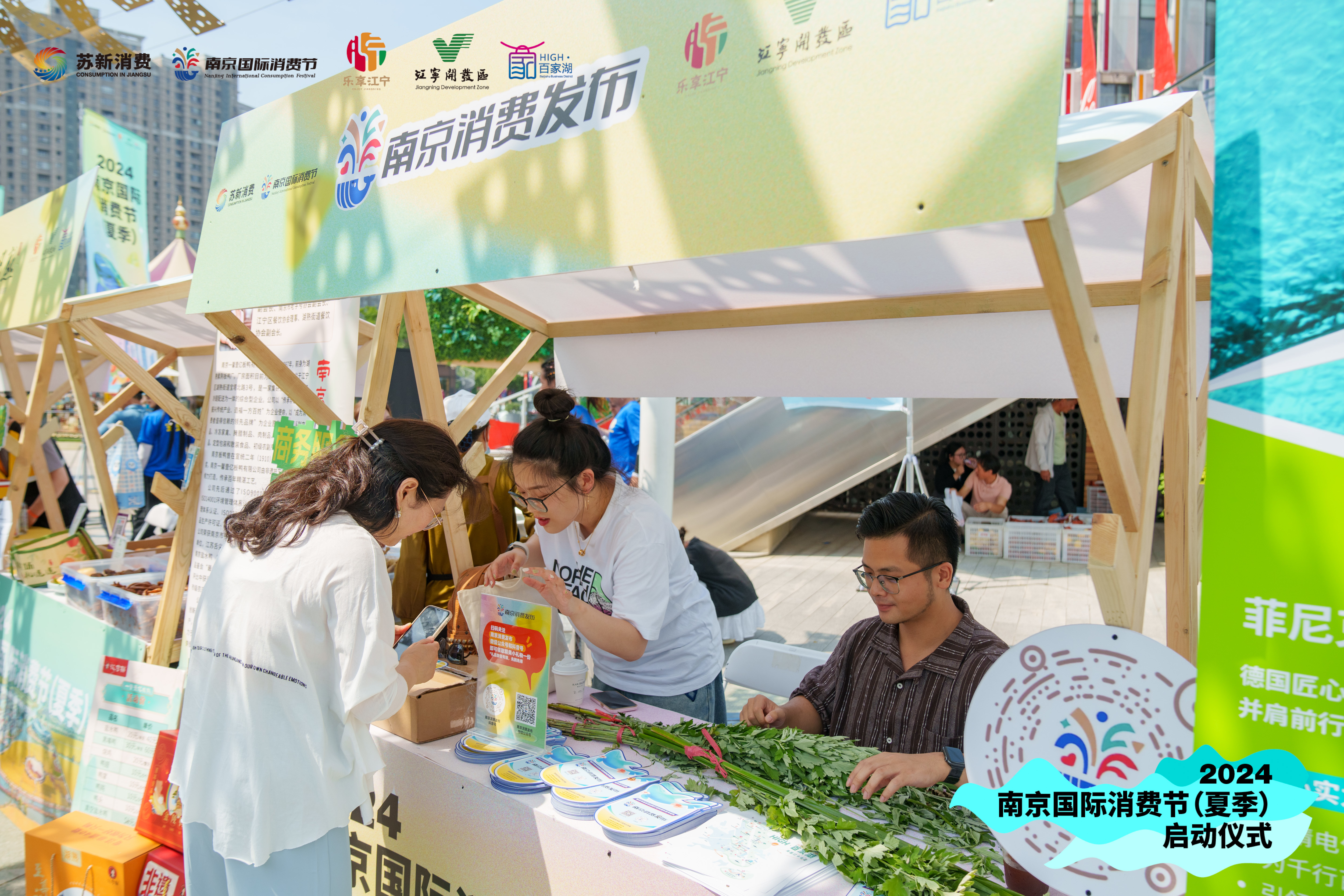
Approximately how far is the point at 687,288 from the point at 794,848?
75.4 inches

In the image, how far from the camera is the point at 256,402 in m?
2.93

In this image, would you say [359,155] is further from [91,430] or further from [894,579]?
[91,430]

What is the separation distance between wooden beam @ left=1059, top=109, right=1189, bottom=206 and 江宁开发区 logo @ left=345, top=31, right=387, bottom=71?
1.66 metres

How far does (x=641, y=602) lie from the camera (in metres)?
2.22

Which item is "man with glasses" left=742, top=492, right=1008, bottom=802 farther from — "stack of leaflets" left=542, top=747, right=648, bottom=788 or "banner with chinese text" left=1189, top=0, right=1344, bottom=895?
"banner with chinese text" left=1189, top=0, right=1344, bottom=895

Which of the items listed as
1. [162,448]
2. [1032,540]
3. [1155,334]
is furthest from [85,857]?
[1032,540]

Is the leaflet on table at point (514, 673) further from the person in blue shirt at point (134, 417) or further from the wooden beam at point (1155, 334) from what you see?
the person in blue shirt at point (134, 417)

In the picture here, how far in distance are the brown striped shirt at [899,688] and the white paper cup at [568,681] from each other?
63 cm

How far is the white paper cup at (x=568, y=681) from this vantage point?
7.47 feet

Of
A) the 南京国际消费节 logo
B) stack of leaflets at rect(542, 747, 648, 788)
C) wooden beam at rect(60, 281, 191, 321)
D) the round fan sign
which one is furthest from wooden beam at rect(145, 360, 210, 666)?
the round fan sign

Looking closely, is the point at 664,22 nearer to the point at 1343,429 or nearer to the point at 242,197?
the point at 1343,429

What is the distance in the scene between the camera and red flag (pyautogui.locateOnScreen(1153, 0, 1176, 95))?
786 cm

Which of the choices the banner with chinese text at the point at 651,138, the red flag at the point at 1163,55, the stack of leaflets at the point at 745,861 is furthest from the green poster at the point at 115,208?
the red flag at the point at 1163,55

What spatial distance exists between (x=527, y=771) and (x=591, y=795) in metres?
0.22
